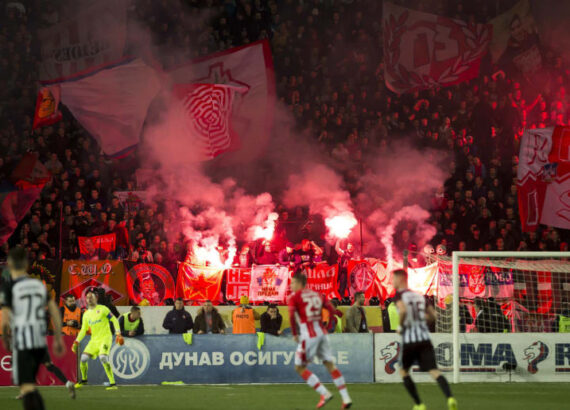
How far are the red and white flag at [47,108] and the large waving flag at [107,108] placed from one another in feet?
0.92

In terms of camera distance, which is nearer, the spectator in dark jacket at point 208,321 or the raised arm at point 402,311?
the raised arm at point 402,311

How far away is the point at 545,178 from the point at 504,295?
342cm

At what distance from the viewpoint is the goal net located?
17391 mm

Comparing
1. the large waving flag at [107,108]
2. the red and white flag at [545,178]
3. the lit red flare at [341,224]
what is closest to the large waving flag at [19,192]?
the large waving flag at [107,108]

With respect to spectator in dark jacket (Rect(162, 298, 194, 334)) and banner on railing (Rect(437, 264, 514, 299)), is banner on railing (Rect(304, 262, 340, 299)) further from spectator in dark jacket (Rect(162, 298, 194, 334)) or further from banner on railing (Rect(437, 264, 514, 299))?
spectator in dark jacket (Rect(162, 298, 194, 334))

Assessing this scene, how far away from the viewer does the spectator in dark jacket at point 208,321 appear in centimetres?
1689

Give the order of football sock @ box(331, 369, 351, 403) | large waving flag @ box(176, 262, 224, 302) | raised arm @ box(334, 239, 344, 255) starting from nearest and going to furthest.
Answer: football sock @ box(331, 369, 351, 403) → large waving flag @ box(176, 262, 224, 302) → raised arm @ box(334, 239, 344, 255)

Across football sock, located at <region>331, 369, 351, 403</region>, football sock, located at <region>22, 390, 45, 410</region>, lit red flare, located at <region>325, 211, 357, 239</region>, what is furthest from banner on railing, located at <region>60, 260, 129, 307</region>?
football sock, located at <region>22, 390, 45, 410</region>

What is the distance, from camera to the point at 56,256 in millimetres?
19750

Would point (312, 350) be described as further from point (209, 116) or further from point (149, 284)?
point (209, 116)

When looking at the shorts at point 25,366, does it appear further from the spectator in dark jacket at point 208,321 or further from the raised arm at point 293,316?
the spectator in dark jacket at point 208,321

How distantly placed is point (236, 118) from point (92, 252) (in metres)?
5.45

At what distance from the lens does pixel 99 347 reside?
15062 millimetres

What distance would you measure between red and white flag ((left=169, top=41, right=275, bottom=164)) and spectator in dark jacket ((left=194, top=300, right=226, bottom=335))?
5.64 meters
